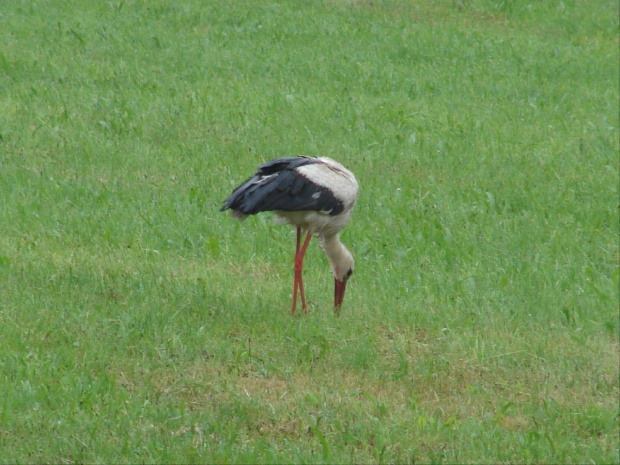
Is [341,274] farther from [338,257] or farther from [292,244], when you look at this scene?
[292,244]

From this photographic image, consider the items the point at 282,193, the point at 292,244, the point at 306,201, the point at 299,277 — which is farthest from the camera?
the point at 292,244

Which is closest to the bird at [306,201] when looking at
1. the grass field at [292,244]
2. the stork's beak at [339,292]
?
the stork's beak at [339,292]

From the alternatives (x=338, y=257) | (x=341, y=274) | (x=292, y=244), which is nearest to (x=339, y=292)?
(x=341, y=274)

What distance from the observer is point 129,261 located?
8.29m

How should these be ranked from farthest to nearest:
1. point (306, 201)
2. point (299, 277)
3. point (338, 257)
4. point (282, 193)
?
point (338, 257) → point (299, 277) → point (306, 201) → point (282, 193)

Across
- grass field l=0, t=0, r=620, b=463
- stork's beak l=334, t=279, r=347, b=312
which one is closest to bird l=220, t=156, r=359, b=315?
stork's beak l=334, t=279, r=347, b=312

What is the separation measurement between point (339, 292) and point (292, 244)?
1.40 m

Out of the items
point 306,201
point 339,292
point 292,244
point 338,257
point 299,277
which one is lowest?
point 292,244

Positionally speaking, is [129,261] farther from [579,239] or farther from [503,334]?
[579,239]

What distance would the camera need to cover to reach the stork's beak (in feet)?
25.8

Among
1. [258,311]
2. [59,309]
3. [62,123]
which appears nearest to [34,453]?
[59,309]

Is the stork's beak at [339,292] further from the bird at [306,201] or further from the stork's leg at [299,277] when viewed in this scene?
the stork's leg at [299,277]

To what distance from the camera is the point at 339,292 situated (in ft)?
25.9

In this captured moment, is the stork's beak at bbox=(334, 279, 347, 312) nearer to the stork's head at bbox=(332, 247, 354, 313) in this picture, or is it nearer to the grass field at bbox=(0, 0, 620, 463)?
the stork's head at bbox=(332, 247, 354, 313)
